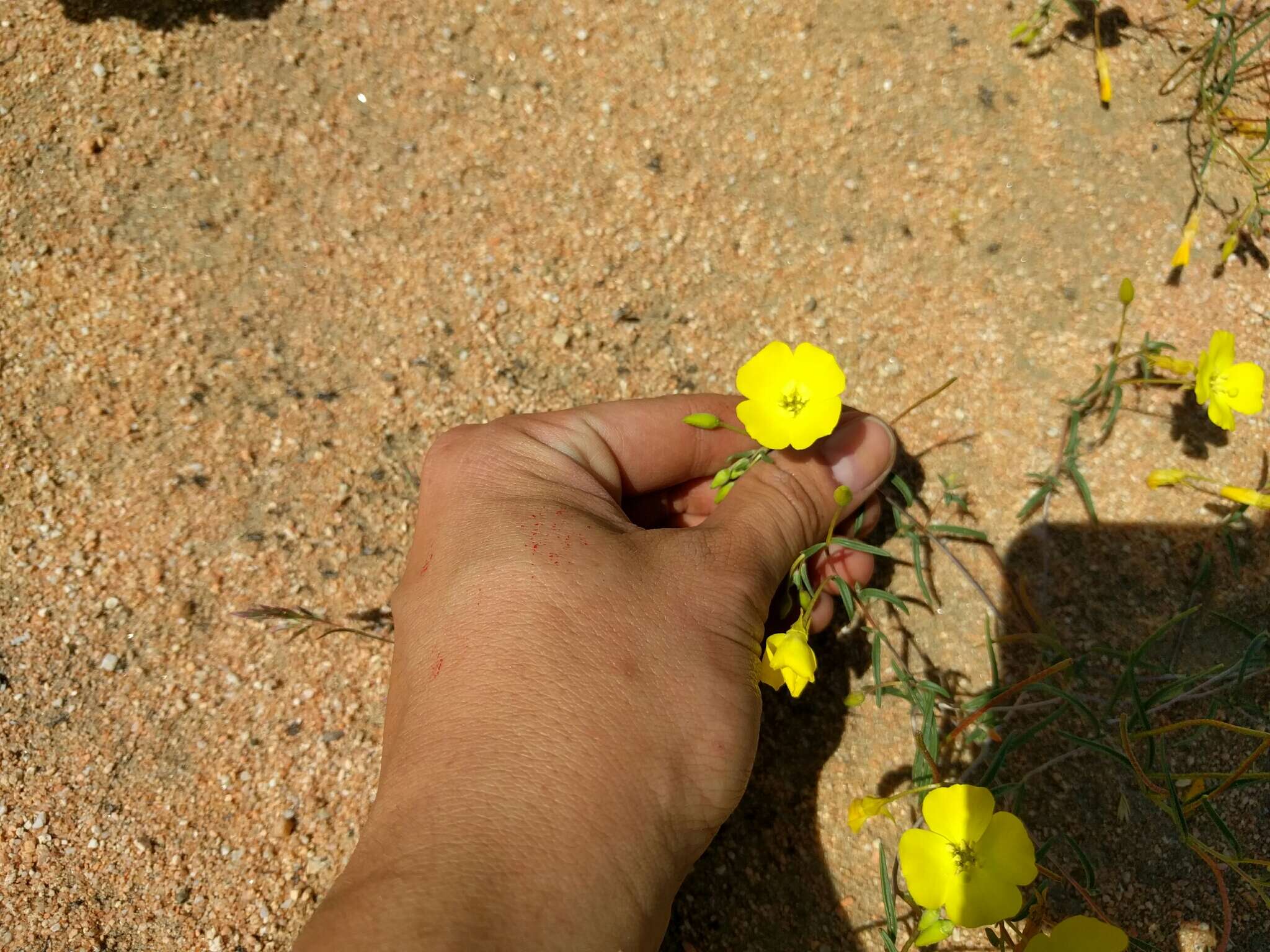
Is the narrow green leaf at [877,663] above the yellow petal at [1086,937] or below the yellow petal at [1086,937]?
above

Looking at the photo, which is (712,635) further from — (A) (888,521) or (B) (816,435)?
(A) (888,521)

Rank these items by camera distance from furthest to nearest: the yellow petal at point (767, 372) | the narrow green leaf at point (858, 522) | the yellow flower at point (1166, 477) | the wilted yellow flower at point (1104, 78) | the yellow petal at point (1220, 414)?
the wilted yellow flower at point (1104, 78), the yellow flower at point (1166, 477), the narrow green leaf at point (858, 522), the yellow petal at point (1220, 414), the yellow petal at point (767, 372)

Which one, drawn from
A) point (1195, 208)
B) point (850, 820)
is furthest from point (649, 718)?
point (1195, 208)

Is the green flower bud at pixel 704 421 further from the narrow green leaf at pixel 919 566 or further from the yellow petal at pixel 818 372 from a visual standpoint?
the narrow green leaf at pixel 919 566

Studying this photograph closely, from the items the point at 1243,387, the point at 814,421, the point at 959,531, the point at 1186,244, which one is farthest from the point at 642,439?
the point at 1186,244

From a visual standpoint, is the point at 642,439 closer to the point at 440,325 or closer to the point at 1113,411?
the point at 440,325

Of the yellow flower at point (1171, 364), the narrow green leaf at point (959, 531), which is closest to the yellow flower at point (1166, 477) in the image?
the yellow flower at point (1171, 364)

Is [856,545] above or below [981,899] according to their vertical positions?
above
